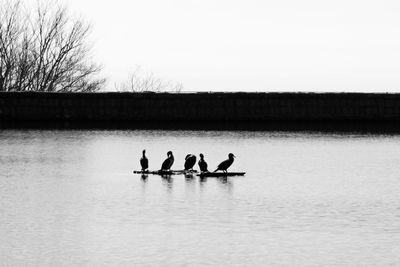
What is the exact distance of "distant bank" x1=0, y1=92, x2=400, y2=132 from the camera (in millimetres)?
41344

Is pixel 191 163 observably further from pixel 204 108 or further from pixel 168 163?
pixel 204 108

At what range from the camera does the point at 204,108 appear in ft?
137

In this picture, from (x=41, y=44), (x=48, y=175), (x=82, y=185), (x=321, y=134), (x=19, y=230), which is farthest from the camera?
A: (x=41, y=44)

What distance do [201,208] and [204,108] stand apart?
25125 millimetres

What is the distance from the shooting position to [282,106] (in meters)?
41.5

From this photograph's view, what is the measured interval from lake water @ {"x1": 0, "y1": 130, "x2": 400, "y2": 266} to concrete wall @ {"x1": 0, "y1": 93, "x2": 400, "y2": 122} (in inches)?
503

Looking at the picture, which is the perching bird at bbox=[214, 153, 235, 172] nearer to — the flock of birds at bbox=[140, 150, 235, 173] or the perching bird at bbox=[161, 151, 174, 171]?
the flock of birds at bbox=[140, 150, 235, 173]

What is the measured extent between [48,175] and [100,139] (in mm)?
10331

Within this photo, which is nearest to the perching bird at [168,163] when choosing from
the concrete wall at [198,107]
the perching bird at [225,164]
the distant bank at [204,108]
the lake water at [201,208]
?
the lake water at [201,208]

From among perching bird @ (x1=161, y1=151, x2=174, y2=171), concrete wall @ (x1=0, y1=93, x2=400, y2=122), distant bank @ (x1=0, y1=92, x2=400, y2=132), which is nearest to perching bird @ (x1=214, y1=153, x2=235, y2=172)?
perching bird @ (x1=161, y1=151, x2=174, y2=171)

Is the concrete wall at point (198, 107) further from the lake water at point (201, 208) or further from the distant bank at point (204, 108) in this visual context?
the lake water at point (201, 208)

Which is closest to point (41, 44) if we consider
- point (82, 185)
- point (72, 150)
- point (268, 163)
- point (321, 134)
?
point (321, 134)

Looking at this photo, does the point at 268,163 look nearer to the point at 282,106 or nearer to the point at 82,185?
the point at 82,185

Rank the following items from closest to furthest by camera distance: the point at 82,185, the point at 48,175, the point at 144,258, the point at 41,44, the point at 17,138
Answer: the point at 144,258 < the point at 82,185 < the point at 48,175 < the point at 17,138 < the point at 41,44
